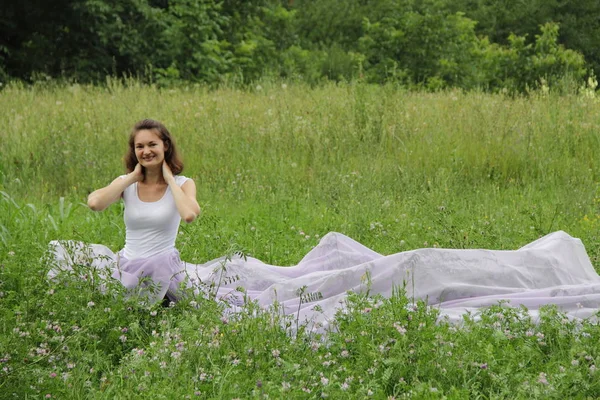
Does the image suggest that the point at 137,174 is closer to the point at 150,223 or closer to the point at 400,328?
the point at 150,223

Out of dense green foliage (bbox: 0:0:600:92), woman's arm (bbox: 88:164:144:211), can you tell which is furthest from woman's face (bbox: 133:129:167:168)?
dense green foliage (bbox: 0:0:600:92)

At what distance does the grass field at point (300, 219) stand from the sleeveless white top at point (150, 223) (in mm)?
361

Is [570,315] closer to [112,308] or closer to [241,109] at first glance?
[112,308]

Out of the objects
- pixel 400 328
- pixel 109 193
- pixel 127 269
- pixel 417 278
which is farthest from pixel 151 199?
pixel 400 328

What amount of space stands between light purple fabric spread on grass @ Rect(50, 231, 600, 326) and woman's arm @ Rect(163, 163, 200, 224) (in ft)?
0.97

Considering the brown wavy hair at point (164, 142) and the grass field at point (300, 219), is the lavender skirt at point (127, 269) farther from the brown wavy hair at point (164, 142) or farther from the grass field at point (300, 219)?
the brown wavy hair at point (164, 142)

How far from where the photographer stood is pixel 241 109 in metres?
10.4

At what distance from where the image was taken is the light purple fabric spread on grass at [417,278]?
4777 millimetres

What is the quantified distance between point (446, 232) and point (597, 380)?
2847mm

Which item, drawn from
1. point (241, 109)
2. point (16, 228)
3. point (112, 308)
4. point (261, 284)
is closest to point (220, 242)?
point (261, 284)

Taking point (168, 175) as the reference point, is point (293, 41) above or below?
below

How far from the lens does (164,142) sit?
5.10m

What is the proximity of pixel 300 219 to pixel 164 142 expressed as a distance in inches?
87.0

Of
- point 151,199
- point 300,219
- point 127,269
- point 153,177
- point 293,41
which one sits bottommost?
point 293,41
